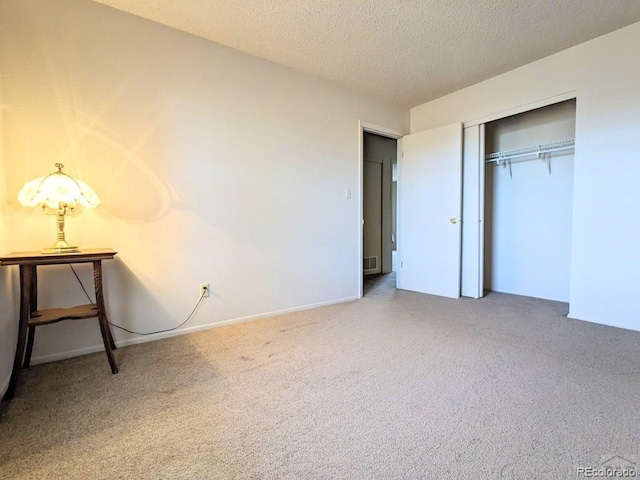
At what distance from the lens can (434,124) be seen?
401cm

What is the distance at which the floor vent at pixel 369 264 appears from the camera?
17.3 feet

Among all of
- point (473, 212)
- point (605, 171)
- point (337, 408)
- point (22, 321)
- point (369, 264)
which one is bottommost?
point (337, 408)

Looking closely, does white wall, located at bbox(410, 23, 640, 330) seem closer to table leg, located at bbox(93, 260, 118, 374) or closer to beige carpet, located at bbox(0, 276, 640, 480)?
beige carpet, located at bbox(0, 276, 640, 480)

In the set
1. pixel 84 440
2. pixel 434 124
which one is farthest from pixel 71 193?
pixel 434 124

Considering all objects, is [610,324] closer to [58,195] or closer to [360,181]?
[360,181]

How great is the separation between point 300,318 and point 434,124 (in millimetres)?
2935

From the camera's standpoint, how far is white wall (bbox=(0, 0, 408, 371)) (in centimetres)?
204

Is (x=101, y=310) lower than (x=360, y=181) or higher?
lower

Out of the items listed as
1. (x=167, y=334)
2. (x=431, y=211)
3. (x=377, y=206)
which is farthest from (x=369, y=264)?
(x=167, y=334)

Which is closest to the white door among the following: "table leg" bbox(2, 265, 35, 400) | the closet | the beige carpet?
Result: the closet

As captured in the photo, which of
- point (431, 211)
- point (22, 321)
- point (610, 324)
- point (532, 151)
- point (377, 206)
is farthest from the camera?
point (377, 206)

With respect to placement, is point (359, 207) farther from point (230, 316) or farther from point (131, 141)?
point (131, 141)

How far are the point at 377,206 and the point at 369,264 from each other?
1.01 m

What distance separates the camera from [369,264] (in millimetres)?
5336
